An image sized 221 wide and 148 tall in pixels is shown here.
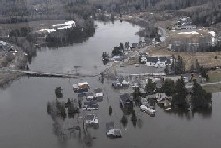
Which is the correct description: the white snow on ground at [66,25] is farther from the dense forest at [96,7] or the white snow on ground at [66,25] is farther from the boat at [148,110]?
the boat at [148,110]

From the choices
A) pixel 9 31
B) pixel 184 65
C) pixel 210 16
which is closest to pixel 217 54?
pixel 184 65

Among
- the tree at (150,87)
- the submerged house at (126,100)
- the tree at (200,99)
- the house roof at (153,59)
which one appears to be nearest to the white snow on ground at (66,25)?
the house roof at (153,59)

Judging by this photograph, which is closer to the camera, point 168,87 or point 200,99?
point 200,99

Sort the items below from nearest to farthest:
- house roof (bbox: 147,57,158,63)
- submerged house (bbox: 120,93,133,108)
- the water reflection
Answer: the water reflection
submerged house (bbox: 120,93,133,108)
house roof (bbox: 147,57,158,63)

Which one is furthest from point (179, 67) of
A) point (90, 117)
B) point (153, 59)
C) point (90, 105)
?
point (90, 117)

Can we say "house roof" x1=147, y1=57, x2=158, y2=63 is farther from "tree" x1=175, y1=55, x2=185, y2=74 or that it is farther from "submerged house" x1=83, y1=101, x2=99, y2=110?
"submerged house" x1=83, y1=101, x2=99, y2=110

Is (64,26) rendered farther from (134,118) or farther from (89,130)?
(89,130)

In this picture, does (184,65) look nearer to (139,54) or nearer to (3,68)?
(139,54)

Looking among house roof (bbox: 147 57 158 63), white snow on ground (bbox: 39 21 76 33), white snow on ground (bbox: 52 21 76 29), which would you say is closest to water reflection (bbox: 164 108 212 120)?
house roof (bbox: 147 57 158 63)
